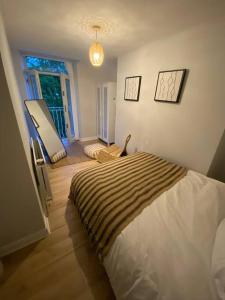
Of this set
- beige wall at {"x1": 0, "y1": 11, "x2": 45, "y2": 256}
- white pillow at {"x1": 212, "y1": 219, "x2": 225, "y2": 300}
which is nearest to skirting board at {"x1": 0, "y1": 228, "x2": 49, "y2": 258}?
beige wall at {"x1": 0, "y1": 11, "x2": 45, "y2": 256}

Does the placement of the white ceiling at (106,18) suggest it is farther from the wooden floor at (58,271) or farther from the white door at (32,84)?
the wooden floor at (58,271)

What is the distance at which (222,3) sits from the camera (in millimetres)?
1146

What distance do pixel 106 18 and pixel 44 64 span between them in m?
2.58

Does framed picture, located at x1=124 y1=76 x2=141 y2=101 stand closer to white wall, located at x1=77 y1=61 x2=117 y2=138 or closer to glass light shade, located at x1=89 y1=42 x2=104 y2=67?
glass light shade, located at x1=89 y1=42 x2=104 y2=67

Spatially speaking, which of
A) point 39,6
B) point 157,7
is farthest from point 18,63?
point 157,7

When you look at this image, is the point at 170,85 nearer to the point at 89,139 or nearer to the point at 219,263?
the point at 219,263

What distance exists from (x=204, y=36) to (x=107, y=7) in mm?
1128

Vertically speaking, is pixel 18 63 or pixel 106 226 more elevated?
pixel 18 63

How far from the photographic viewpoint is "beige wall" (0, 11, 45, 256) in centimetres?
89

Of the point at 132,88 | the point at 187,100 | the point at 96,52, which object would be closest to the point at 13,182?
the point at 96,52

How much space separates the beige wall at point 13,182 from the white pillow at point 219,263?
1.35 meters

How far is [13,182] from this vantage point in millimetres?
1073

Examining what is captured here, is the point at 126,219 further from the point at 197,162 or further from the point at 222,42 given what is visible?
the point at 222,42

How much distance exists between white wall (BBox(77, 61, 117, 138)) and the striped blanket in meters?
2.52
